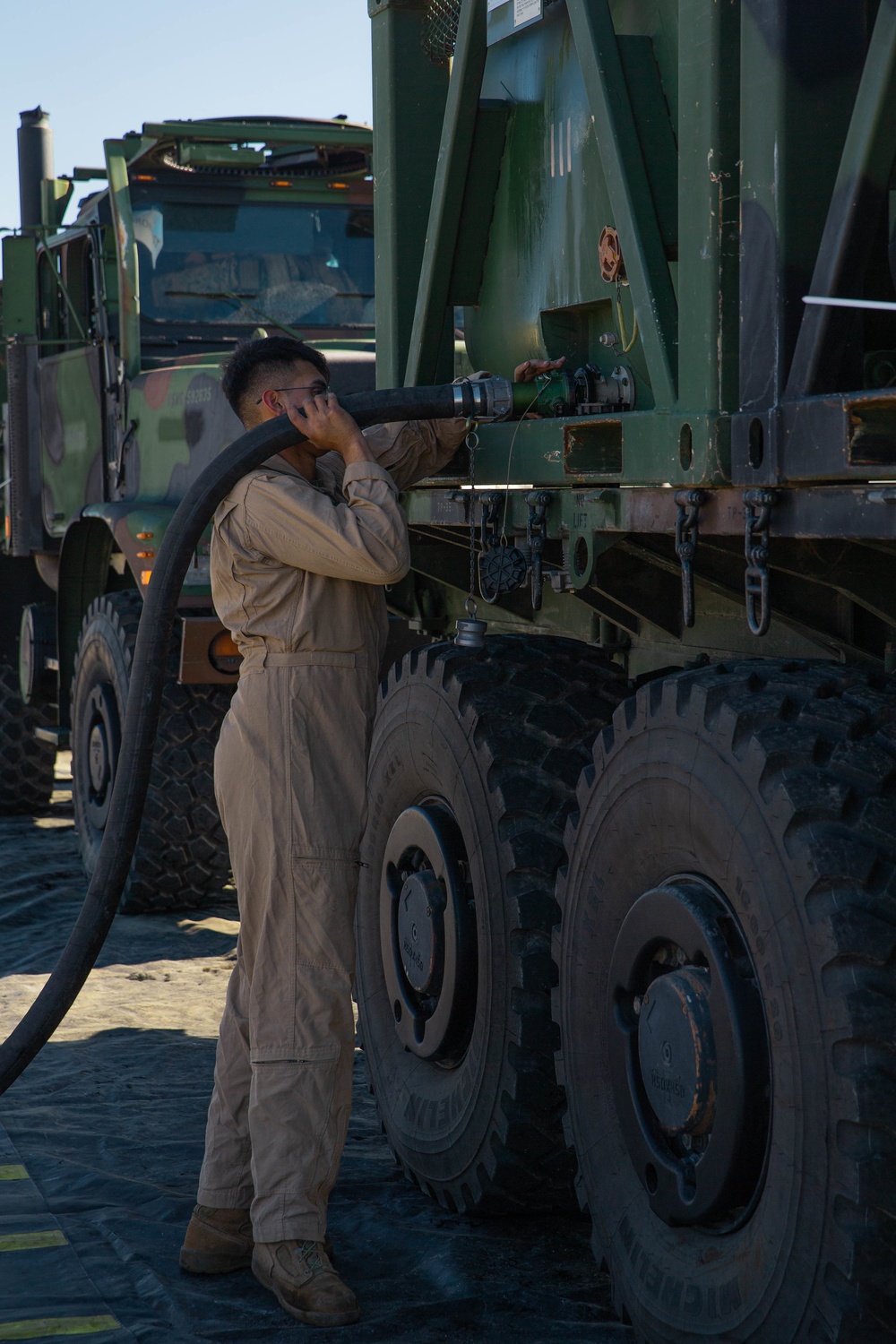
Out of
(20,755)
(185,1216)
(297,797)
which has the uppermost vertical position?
(297,797)

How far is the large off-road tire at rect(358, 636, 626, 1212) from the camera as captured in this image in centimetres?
344

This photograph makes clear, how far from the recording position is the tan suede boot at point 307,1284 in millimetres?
3189

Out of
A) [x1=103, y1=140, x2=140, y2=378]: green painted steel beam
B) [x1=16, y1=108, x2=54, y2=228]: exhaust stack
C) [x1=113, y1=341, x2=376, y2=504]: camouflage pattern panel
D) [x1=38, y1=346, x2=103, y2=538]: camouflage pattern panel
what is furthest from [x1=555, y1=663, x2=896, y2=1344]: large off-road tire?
[x1=16, y1=108, x2=54, y2=228]: exhaust stack

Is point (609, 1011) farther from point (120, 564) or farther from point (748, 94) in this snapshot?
point (120, 564)

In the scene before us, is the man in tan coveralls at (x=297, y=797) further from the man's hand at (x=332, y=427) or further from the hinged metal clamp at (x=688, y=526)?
the hinged metal clamp at (x=688, y=526)

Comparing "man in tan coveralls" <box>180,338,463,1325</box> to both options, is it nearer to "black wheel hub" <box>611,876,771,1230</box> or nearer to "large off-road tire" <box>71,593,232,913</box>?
"black wheel hub" <box>611,876,771,1230</box>

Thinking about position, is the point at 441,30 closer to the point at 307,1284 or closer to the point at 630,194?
the point at 630,194

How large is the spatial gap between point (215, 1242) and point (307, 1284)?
1.01 ft

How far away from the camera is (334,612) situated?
3.36 m

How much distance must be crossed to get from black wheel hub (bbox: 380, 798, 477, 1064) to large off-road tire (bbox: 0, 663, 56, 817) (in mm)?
5717

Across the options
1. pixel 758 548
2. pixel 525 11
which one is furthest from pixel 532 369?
pixel 758 548

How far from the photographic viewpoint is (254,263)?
7680 mm

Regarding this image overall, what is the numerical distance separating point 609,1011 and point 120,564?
17.3 ft

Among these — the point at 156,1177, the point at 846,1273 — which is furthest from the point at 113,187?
the point at 846,1273
